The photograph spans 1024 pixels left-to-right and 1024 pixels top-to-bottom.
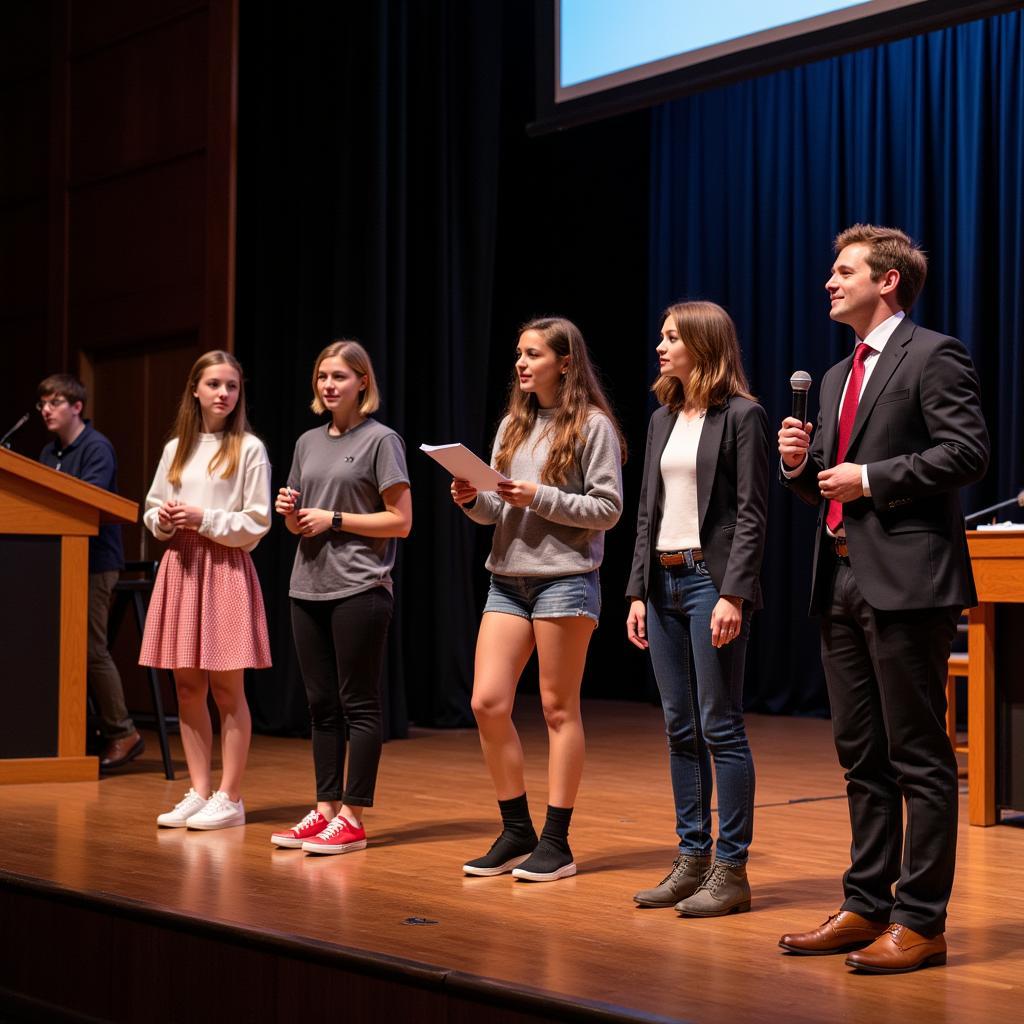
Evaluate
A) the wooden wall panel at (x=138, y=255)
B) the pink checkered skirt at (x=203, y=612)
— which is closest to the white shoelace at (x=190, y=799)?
the pink checkered skirt at (x=203, y=612)

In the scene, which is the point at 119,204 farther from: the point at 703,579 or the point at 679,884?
the point at 679,884

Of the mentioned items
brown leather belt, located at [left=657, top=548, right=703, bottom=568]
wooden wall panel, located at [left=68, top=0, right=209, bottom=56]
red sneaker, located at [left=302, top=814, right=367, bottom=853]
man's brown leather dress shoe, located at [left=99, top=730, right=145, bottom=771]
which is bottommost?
man's brown leather dress shoe, located at [left=99, top=730, right=145, bottom=771]

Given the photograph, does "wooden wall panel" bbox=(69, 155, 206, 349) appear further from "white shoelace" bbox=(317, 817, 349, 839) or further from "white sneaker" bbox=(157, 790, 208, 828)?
"white shoelace" bbox=(317, 817, 349, 839)

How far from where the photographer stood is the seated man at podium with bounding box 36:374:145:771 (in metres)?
5.10

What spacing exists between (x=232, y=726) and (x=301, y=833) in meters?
0.51

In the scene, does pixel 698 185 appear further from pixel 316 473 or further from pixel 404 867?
pixel 404 867

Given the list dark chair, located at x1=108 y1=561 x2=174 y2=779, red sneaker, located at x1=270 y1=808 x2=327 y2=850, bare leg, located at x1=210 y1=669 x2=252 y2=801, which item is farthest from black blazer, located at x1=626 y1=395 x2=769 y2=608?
dark chair, located at x1=108 y1=561 x2=174 y2=779

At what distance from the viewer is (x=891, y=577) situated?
7.65ft

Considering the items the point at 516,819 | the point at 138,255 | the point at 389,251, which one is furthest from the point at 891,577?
the point at 138,255

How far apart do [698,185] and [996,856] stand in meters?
5.13

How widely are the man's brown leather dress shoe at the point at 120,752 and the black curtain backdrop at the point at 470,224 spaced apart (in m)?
1.10

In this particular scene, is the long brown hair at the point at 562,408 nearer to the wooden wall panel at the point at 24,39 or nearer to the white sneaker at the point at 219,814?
the white sneaker at the point at 219,814

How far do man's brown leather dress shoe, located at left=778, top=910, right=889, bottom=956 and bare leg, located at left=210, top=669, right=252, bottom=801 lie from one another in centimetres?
191

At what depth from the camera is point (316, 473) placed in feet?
11.8
